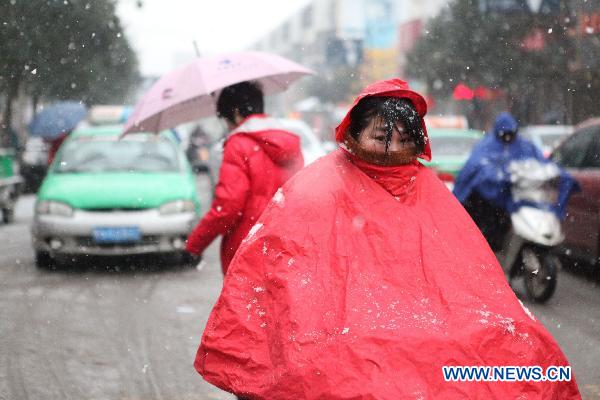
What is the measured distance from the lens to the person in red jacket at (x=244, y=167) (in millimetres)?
4125

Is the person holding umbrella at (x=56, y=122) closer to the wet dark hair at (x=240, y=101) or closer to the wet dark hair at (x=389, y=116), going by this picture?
the wet dark hair at (x=240, y=101)

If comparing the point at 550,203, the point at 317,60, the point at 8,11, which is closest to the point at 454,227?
the point at 550,203

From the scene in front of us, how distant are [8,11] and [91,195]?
2165mm

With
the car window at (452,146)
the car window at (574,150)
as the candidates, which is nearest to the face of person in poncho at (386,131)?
the car window at (574,150)

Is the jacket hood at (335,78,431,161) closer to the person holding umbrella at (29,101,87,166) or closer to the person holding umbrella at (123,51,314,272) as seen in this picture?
the person holding umbrella at (123,51,314,272)

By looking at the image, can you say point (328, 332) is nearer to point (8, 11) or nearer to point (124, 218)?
point (124, 218)

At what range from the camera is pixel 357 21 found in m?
85.2

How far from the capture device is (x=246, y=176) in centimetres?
416

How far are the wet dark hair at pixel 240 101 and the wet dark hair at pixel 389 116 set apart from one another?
1.58m

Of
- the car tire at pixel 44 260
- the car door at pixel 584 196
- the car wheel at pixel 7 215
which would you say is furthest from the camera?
the car wheel at pixel 7 215

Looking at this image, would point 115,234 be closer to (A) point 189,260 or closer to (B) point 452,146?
(A) point 189,260

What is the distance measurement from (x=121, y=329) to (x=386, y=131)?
4378 millimetres

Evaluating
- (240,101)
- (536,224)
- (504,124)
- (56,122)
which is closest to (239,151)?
(240,101)

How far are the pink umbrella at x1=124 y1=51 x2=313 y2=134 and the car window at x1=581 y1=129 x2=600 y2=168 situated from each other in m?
4.62
